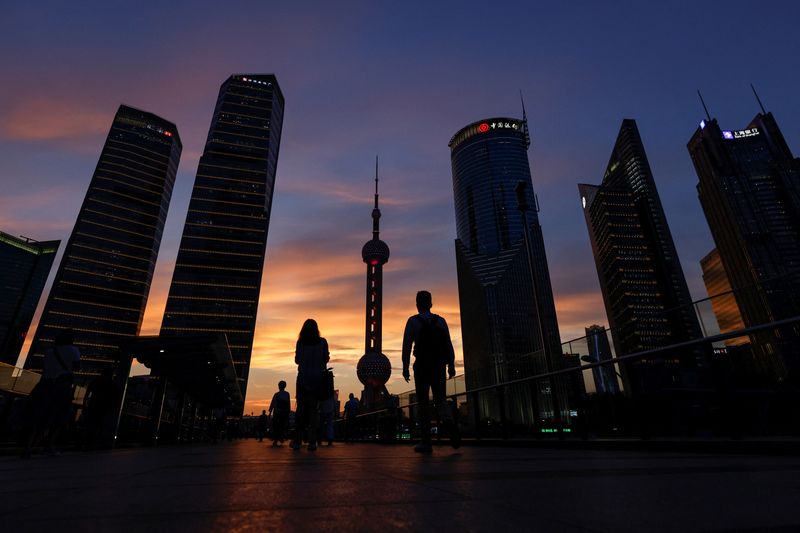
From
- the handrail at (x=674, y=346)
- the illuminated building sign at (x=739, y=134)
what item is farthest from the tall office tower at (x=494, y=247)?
the handrail at (x=674, y=346)

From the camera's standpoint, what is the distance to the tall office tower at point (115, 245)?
114m

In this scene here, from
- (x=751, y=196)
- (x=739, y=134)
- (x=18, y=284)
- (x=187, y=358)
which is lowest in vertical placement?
(x=187, y=358)

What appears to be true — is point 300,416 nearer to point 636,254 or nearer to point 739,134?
point 636,254

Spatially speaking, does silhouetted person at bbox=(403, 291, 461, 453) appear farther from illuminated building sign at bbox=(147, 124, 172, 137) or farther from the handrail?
illuminated building sign at bbox=(147, 124, 172, 137)

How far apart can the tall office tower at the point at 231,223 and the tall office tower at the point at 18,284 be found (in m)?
68.4

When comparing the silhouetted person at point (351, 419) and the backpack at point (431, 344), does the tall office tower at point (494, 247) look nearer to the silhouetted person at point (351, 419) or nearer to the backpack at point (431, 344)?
the silhouetted person at point (351, 419)

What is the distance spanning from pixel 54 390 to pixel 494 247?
137 metres

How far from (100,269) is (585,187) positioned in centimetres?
15777

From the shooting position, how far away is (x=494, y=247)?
450ft

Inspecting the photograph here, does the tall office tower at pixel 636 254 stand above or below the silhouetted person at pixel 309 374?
above

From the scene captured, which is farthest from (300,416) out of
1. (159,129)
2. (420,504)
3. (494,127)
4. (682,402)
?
(159,129)

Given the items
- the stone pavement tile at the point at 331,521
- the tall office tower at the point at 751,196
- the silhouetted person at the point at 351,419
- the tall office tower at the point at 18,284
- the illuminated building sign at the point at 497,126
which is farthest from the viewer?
the illuminated building sign at the point at 497,126

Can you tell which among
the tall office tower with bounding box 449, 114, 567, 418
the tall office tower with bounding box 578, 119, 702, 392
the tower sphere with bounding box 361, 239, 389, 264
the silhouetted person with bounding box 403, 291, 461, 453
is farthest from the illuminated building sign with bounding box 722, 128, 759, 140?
the silhouetted person with bounding box 403, 291, 461, 453

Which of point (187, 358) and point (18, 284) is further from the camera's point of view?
point (18, 284)
